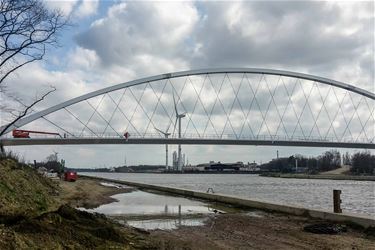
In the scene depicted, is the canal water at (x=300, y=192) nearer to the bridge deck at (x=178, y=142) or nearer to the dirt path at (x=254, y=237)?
the dirt path at (x=254, y=237)

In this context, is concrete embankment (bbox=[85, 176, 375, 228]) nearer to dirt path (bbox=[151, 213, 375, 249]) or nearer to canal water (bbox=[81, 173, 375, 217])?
dirt path (bbox=[151, 213, 375, 249])

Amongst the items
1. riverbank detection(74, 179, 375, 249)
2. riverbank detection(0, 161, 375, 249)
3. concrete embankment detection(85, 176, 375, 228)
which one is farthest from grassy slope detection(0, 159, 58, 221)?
concrete embankment detection(85, 176, 375, 228)

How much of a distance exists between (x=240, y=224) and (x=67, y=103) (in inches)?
3089

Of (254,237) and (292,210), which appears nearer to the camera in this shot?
(254,237)

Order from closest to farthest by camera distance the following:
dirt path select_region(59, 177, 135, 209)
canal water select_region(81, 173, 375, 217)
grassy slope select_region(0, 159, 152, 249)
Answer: grassy slope select_region(0, 159, 152, 249)
dirt path select_region(59, 177, 135, 209)
canal water select_region(81, 173, 375, 217)

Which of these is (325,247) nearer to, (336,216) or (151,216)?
(336,216)

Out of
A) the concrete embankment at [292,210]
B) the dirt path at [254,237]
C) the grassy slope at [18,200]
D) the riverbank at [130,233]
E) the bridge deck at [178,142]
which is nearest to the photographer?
the riverbank at [130,233]

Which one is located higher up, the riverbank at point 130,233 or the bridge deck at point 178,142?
the bridge deck at point 178,142

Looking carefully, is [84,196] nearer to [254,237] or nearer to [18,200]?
[18,200]

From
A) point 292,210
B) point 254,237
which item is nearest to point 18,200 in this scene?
point 254,237

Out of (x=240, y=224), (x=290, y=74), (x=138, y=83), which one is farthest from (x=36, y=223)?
(x=290, y=74)

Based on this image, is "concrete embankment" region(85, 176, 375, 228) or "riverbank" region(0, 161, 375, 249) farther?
"concrete embankment" region(85, 176, 375, 228)

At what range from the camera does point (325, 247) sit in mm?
13617

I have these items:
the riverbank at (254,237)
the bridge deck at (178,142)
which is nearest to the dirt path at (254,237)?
the riverbank at (254,237)
